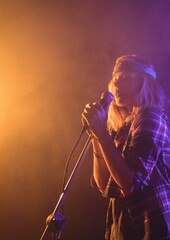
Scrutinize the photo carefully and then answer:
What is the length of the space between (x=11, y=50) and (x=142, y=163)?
70.0 inches

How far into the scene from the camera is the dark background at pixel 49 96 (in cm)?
256

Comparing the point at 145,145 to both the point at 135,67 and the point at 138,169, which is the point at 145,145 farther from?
the point at 135,67

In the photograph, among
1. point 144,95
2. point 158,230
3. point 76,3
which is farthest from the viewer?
point 76,3

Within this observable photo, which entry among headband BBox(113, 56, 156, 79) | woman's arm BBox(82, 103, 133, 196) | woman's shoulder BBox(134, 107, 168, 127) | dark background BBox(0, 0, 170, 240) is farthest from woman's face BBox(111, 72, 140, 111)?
dark background BBox(0, 0, 170, 240)

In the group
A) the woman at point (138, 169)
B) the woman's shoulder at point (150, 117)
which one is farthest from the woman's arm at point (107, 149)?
the woman's shoulder at point (150, 117)

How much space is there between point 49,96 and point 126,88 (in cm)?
110

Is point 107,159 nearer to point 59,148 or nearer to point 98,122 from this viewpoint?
point 98,122

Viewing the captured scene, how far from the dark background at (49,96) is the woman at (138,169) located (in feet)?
3.05

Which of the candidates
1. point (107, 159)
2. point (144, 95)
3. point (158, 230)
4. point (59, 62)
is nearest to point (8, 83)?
point (59, 62)

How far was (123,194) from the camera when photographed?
57.8 inches

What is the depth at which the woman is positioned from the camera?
1.41 m

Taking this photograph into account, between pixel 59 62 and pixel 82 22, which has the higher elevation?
pixel 82 22

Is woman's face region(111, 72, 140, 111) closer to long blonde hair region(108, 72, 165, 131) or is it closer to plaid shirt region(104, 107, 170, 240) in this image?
long blonde hair region(108, 72, 165, 131)

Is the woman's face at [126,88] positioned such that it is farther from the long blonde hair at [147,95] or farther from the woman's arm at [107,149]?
the woman's arm at [107,149]
